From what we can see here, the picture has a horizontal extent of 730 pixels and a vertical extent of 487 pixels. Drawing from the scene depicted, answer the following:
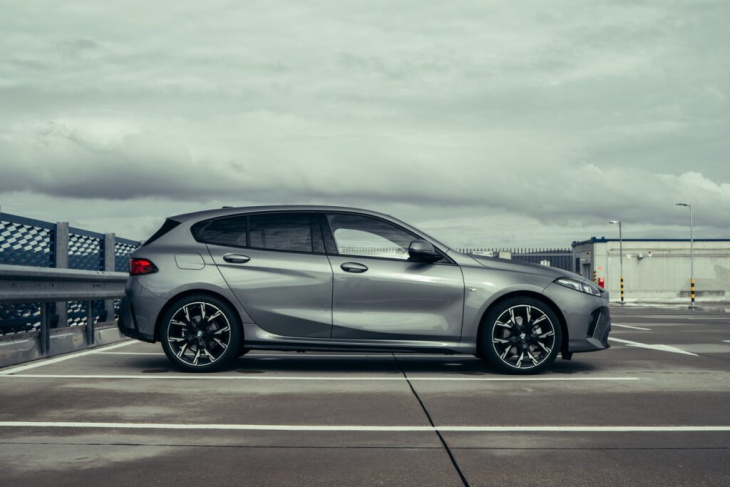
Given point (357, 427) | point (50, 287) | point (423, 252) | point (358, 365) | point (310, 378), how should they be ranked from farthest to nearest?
point (50, 287), point (358, 365), point (423, 252), point (310, 378), point (357, 427)

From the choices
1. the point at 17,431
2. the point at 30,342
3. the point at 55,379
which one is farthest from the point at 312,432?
the point at 30,342

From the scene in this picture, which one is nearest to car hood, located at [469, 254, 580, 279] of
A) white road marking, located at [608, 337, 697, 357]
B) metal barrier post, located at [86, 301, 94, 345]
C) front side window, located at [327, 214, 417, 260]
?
front side window, located at [327, 214, 417, 260]

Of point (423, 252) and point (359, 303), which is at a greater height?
point (423, 252)

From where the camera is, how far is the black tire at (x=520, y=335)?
805 cm

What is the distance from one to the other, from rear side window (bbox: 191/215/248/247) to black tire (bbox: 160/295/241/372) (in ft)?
1.86

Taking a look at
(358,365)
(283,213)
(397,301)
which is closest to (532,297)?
(397,301)

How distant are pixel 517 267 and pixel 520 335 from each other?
0.65m

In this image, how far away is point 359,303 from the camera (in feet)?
26.5

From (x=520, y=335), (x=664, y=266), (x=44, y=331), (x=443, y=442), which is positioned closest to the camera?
(x=443, y=442)

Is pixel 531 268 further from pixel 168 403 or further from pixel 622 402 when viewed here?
pixel 168 403

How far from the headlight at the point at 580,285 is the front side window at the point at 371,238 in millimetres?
1479

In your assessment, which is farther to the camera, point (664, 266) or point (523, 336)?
point (664, 266)

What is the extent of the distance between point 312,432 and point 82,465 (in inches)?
55.9

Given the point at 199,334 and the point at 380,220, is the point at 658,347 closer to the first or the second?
the point at 380,220
